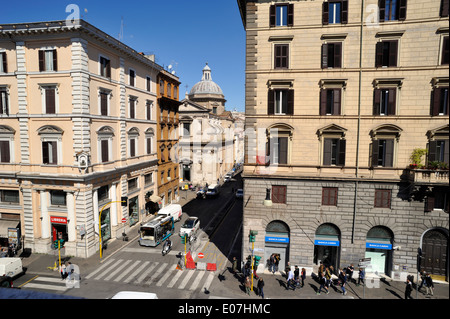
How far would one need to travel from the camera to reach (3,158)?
2777 cm

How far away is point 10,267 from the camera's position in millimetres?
22281

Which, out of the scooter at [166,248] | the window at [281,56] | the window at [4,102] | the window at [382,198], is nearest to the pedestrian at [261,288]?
the window at [382,198]

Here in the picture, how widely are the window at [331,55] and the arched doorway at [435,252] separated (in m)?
15.7

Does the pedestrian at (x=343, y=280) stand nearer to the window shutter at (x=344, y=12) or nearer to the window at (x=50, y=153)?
the window shutter at (x=344, y=12)

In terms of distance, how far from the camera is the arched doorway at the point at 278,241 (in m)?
23.6

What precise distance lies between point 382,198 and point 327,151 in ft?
19.2

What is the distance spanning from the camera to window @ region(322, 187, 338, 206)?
2275 cm

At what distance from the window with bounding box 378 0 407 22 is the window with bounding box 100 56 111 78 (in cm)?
2659

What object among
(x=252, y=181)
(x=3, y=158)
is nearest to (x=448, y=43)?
(x=252, y=181)

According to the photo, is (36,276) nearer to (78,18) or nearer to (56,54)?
(56,54)

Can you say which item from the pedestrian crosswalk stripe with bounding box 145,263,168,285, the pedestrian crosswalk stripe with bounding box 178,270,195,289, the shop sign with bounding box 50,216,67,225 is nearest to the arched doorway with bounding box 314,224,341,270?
the pedestrian crosswalk stripe with bounding box 178,270,195,289

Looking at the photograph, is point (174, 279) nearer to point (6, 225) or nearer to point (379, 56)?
point (6, 225)

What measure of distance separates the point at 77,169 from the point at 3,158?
8657mm

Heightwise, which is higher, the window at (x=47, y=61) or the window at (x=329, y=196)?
the window at (x=47, y=61)
